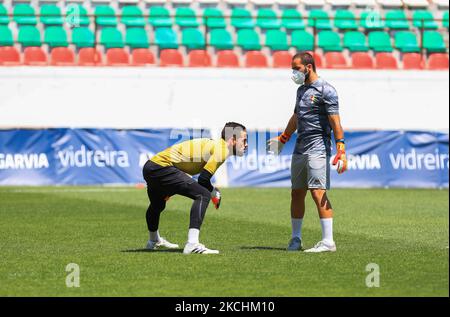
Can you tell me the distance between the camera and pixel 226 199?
21188 millimetres

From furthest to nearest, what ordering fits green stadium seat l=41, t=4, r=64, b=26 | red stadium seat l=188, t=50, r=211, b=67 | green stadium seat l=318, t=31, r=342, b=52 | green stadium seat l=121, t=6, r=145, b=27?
green stadium seat l=318, t=31, r=342, b=52
green stadium seat l=121, t=6, r=145, b=27
green stadium seat l=41, t=4, r=64, b=26
red stadium seat l=188, t=50, r=211, b=67

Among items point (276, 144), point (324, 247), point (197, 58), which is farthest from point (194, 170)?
point (197, 58)

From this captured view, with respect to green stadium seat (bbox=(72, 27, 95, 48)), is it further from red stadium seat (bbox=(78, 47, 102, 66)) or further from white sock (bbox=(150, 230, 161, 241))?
white sock (bbox=(150, 230, 161, 241))

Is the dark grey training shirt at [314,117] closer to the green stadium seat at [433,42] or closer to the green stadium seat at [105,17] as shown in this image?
the green stadium seat at [105,17]

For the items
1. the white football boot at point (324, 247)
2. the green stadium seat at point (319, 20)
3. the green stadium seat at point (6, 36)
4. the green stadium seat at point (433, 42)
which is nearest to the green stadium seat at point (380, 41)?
the green stadium seat at point (433, 42)

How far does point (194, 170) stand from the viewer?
1153cm

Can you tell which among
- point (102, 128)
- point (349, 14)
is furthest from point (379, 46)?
point (102, 128)

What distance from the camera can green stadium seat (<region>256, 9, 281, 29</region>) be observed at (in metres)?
29.9

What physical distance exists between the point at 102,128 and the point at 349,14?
9.47 metres

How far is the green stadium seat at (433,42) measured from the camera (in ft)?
99.6

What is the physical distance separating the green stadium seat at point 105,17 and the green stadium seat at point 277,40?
175 inches

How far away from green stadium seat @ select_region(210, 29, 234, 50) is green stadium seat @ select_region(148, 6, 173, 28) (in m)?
1.29

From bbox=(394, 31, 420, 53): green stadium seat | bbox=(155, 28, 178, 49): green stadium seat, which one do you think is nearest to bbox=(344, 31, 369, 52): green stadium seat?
bbox=(394, 31, 420, 53): green stadium seat
